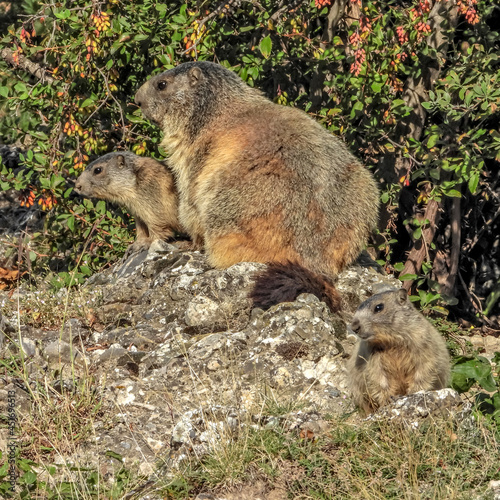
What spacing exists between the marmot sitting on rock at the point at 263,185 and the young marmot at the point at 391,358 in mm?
1207

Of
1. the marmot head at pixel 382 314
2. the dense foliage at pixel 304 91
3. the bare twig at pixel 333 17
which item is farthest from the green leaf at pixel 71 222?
the marmot head at pixel 382 314

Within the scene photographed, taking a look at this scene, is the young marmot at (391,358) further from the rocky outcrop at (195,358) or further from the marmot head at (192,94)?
the marmot head at (192,94)

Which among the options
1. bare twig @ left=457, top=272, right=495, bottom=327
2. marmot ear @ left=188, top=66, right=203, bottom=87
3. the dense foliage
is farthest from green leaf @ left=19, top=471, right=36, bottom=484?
bare twig @ left=457, top=272, right=495, bottom=327

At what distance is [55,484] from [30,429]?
781mm

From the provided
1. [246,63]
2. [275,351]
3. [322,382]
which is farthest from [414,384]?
[246,63]

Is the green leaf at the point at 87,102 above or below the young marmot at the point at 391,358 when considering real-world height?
above

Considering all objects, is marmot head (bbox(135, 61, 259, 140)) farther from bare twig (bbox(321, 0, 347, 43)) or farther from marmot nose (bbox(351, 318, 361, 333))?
marmot nose (bbox(351, 318, 361, 333))

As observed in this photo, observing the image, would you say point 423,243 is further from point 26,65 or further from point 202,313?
point 26,65

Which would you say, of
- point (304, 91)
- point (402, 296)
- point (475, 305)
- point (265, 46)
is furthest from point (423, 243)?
point (402, 296)

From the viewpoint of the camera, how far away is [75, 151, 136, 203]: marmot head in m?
9.07

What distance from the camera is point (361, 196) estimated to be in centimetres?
772

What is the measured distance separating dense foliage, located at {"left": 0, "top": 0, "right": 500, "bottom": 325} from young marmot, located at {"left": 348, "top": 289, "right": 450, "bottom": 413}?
2386 mm

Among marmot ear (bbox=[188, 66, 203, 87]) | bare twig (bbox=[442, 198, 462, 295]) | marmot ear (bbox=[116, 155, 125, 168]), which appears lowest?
bare twig (bbox=[442, 198, 462, 295])

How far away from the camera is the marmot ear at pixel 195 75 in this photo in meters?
8.26
